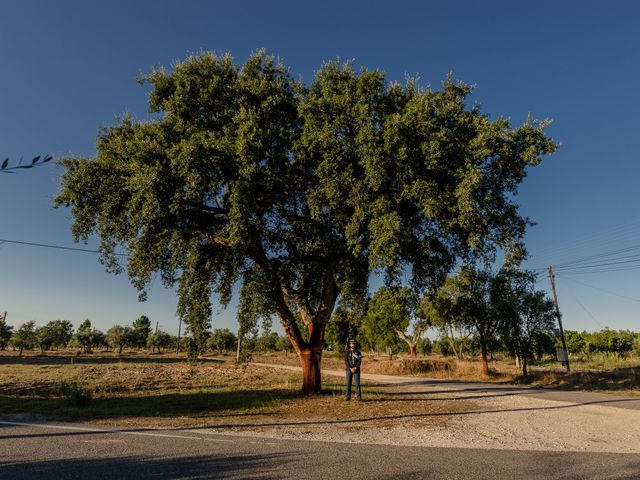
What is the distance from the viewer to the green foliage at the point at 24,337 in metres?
71.1

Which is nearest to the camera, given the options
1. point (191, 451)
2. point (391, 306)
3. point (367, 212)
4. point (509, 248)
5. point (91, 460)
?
point (91, 460)

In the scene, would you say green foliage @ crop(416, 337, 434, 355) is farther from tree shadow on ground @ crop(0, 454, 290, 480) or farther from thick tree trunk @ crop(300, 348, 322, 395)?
tree shadow on ground @ crop(0, 454, 290, 480)

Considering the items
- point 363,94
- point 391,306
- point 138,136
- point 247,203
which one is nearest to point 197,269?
point 247,203

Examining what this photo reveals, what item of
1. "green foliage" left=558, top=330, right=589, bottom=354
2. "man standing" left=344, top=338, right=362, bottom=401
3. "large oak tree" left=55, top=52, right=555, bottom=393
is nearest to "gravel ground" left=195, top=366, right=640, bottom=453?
"man standing" left=344, top=338, right=362, bottom=401

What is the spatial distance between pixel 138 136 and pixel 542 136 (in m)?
16.2

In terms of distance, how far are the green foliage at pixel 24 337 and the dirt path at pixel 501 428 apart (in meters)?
78.8

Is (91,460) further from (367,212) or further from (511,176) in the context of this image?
(511,176)

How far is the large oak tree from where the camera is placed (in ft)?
47.6

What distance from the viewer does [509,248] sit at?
55.0 feet

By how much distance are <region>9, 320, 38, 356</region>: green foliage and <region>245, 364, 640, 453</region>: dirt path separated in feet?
258

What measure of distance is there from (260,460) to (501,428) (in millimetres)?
7530

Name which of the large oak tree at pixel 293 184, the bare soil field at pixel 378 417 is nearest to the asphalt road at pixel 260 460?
the bare soil field at pixel 378 417

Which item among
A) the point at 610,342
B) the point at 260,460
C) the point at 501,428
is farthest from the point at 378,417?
the point at 610,342

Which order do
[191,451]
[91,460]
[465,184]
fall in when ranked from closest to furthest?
[91,460] → [191,451] → [465,184]
